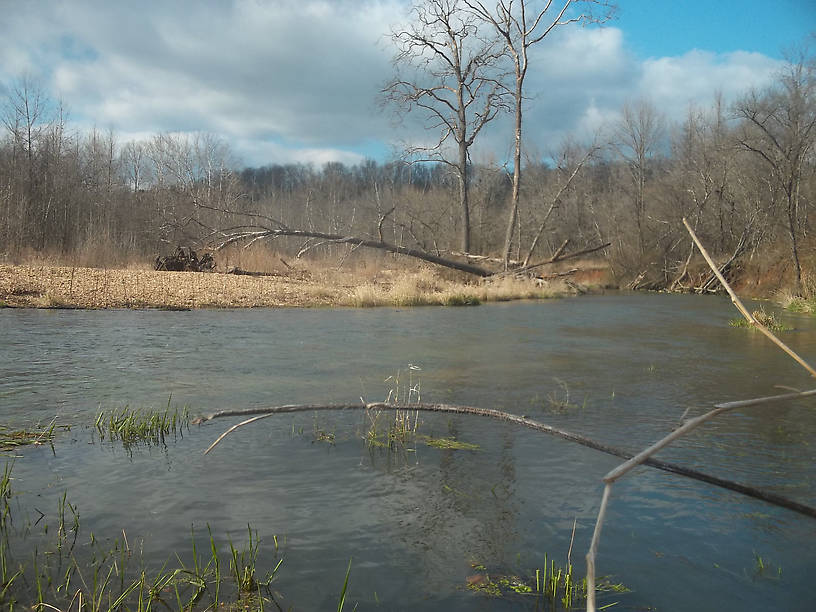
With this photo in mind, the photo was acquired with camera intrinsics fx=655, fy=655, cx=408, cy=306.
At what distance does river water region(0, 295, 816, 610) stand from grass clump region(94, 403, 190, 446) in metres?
0.15

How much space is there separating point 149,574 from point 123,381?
203 inches

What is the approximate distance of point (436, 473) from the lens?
4965 millimetres

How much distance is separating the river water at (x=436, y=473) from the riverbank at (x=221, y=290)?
6454mm

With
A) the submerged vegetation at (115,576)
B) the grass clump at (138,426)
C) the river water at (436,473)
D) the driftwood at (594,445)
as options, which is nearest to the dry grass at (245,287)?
the river water at (436,473)

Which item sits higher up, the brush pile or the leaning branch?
the leaning branch

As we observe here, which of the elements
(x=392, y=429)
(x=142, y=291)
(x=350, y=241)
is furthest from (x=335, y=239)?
(x=392, y=429)

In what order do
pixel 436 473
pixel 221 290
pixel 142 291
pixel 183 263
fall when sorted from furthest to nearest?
pixel 183 263, pixel 221 290, pixel 142 291, pixel 436 473

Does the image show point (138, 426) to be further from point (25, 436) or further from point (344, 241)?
point (344, 241)

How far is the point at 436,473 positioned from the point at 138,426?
8.85 ft

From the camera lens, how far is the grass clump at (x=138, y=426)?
564 cm

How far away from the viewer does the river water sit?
3.48 metres

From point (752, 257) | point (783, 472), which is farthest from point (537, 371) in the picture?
point (752, 257)

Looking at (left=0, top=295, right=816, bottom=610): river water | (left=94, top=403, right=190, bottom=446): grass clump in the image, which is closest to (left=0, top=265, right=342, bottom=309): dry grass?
(left=0, top=295, right=816, bottom=610): river water

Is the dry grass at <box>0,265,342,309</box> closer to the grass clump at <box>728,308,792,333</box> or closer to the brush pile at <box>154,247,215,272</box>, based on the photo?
the brush pile at <box>154,247,215,272</box>
